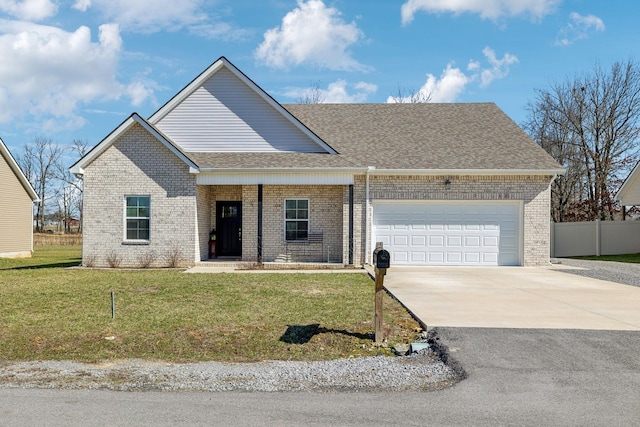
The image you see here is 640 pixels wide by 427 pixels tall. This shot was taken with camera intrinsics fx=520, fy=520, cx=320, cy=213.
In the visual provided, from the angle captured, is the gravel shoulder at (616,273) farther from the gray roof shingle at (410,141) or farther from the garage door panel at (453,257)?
the gray roof shingle at (410,141)

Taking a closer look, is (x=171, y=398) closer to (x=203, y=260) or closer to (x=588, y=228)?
(x=203, y=260)

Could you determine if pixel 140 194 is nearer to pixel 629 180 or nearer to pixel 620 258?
pixel 620 258

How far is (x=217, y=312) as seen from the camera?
933cm

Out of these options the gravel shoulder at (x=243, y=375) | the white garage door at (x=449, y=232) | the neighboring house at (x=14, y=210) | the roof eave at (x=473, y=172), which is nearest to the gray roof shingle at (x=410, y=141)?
the roof eave at (x=473, y=172)

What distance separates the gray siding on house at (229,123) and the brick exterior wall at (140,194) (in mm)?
1803

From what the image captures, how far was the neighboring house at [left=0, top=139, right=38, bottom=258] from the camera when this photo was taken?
25.5 metres

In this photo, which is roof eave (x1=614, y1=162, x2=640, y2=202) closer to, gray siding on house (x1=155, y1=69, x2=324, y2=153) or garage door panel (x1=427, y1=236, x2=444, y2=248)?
garage door panel (x1=427, y1=236, x2=444, y2=248)

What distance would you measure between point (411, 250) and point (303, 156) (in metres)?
5.06

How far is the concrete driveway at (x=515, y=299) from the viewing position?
831cm

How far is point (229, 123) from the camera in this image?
1908 cm

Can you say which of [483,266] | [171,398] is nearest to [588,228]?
[483,266]

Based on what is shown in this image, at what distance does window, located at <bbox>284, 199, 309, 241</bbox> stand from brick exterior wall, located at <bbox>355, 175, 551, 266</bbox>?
201cm

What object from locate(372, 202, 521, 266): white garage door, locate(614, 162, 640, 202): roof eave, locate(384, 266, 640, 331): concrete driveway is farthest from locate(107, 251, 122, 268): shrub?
locate(614, 162, 640, 202): roof eave

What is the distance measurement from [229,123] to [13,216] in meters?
14.7
